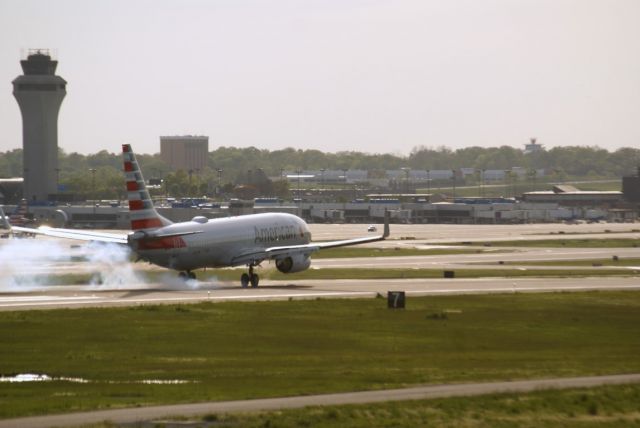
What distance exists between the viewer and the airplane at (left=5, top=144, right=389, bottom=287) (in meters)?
94.2

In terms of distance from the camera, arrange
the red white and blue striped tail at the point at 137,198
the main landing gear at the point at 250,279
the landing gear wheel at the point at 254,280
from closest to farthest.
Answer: the red white and blue striped tail at the point at 137,198 < the main landing gear at the point at 250,279 < the landing gear wheel at the point at 254,280

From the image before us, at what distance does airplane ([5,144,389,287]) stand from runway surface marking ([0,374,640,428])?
4753 cm

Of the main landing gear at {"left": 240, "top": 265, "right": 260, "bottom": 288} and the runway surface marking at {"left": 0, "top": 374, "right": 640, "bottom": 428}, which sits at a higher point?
the runway surface marking at {"left": 0, "top": 374, "right": 640, "bottom": 428}

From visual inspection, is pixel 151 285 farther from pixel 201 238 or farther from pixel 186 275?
pixel 201 238

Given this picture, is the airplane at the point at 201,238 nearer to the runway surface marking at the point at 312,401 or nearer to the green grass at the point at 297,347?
the green grass at the point at 297,347

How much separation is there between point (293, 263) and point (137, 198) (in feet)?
52.4

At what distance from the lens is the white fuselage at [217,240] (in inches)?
3780

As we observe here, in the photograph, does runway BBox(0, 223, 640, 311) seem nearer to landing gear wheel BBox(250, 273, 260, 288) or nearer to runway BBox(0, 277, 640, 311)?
runway BBox(0, 277, 640, 311)

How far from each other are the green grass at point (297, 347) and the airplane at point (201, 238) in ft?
45.1

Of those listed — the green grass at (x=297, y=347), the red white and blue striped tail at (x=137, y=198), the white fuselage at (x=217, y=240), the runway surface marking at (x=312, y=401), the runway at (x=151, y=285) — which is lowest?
the runway at (x=151, y=285)

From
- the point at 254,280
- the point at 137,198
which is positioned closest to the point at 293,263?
the point at 254,280

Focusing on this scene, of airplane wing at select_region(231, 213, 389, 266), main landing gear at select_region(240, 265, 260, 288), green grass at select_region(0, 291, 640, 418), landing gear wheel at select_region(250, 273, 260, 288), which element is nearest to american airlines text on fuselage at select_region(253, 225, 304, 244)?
airplane wing at select_region(231, 213, 389, 266)

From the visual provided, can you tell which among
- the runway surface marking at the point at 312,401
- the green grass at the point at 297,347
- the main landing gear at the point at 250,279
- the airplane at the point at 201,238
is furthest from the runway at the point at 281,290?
the runway surface marking at the point at 312,401

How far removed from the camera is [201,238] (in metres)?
99.7
